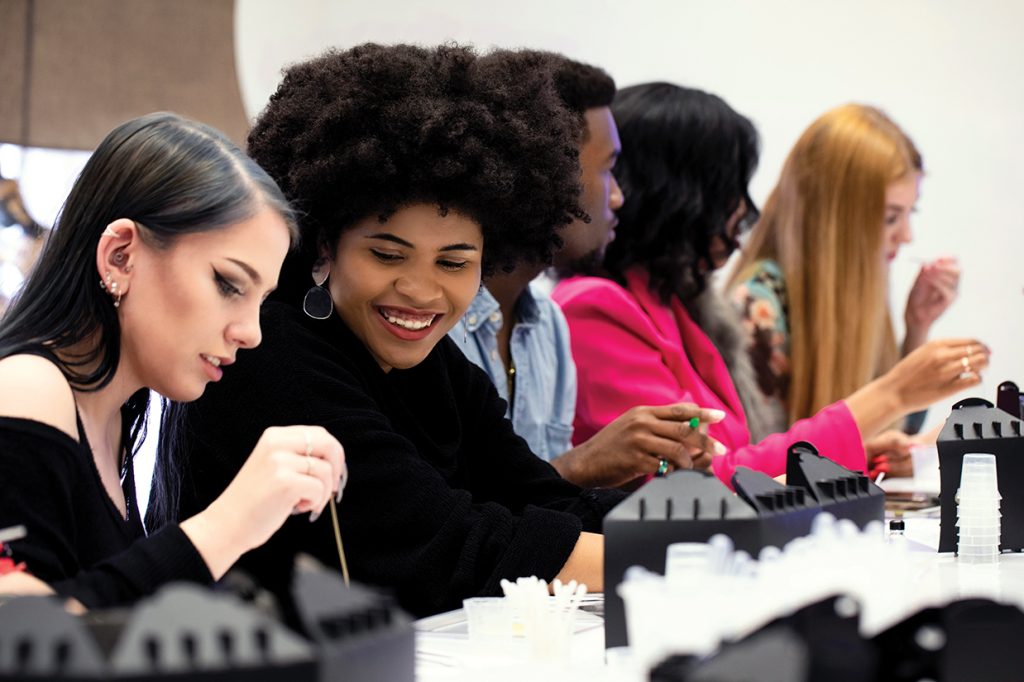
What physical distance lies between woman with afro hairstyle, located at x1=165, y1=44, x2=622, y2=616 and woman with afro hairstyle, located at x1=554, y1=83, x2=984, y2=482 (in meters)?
0.82

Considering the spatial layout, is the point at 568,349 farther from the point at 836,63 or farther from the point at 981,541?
the point at 836,63

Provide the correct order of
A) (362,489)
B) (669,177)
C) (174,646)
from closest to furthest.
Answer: (174,646), (362,489), (669,177)

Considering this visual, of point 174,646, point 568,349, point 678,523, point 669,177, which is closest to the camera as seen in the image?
point 174,646

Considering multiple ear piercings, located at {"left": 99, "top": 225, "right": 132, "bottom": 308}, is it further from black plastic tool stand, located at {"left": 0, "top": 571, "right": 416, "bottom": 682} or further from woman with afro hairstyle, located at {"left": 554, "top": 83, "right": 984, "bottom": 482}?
woman with afro hairstyle, located at {"left": 554, "top": 83, "right": 984, "bottom": 482}

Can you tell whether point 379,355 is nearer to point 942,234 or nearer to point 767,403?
point 767,403

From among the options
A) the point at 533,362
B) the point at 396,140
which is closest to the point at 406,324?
the point at 396,140

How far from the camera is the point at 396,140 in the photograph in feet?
5.51

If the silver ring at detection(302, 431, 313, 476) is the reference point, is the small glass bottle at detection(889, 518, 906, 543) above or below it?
below

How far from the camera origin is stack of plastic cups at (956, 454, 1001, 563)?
1.65 meters

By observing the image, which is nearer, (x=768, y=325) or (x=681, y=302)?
(x=681, y=302)

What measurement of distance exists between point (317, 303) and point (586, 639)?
2.08 ft

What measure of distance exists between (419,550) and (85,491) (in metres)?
0.40

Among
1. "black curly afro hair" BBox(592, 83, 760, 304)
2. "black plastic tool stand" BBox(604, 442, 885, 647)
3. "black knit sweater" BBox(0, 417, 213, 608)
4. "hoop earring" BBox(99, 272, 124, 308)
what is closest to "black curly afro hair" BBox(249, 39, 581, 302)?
"hoop earring" BBox(99, 272, 124, 308)

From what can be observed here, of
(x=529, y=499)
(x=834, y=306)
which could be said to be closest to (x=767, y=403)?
(x=834, y=306)
